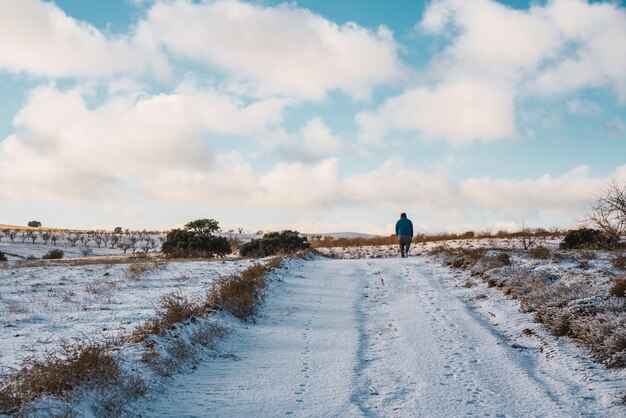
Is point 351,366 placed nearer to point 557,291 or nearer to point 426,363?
point 426,363

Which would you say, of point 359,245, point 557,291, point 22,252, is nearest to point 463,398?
point 557,291

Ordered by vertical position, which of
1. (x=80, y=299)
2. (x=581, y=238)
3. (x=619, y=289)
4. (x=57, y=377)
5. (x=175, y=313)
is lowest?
(x=80, y=299)

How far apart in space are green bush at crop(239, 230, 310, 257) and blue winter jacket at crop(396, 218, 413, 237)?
8.79 meters

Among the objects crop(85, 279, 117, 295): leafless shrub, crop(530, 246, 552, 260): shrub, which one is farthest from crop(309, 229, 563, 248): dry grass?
crop(85, 279, 117, 295): leafless shrub

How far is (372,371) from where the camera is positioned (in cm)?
650

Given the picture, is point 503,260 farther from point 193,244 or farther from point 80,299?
point 193,244

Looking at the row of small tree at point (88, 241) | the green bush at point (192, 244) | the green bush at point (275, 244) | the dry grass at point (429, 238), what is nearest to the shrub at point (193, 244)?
the green bush at point (192, 244)

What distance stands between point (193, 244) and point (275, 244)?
6853mm

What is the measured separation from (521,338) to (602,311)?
1.32 meters

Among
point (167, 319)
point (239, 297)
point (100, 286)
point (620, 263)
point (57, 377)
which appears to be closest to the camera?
point (57, 377)

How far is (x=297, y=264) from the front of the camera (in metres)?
19.5

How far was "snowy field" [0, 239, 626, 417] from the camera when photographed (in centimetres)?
536

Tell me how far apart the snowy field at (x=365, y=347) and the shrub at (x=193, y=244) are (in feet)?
65.9

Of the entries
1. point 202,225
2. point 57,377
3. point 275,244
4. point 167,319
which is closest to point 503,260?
point 167,319
